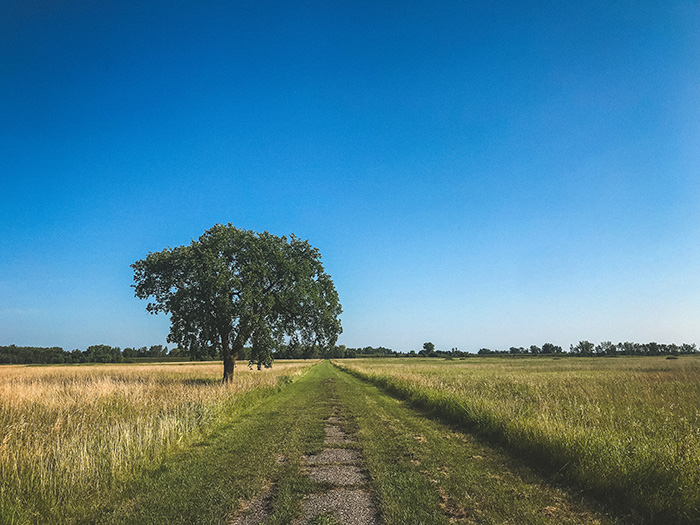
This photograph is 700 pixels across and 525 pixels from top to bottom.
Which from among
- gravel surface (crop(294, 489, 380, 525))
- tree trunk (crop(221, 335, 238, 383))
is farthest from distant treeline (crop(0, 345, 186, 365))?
gravel surface (crop(294, 489, 380, 525))

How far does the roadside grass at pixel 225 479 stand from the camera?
545 cm

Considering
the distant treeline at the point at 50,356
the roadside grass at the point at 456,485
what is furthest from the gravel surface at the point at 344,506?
the distant treeline at the point at 50,356

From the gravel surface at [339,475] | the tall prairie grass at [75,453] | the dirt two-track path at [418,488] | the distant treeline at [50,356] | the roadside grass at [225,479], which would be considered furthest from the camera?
the distant treeline at [50,356]

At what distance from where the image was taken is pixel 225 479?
7.04 metres

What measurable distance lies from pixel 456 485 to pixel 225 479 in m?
4.44

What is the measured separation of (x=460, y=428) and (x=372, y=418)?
3508 mm

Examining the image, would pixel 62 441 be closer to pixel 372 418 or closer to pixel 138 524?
pixel 138 524

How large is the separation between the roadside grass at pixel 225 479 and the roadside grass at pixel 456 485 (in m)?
1.57

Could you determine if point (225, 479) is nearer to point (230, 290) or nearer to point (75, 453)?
point (75, 453)

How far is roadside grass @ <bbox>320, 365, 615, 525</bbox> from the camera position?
5309 millimetres

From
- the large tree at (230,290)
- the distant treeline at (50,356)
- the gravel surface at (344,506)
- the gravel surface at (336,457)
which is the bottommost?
the distant treeline at (50,356)

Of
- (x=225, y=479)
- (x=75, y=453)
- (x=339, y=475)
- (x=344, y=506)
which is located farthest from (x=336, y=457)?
(x=75, y=453)

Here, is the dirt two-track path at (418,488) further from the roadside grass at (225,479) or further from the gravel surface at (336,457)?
the roadside grass at (225,479)

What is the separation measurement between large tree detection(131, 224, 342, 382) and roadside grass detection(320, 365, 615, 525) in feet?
54.9
